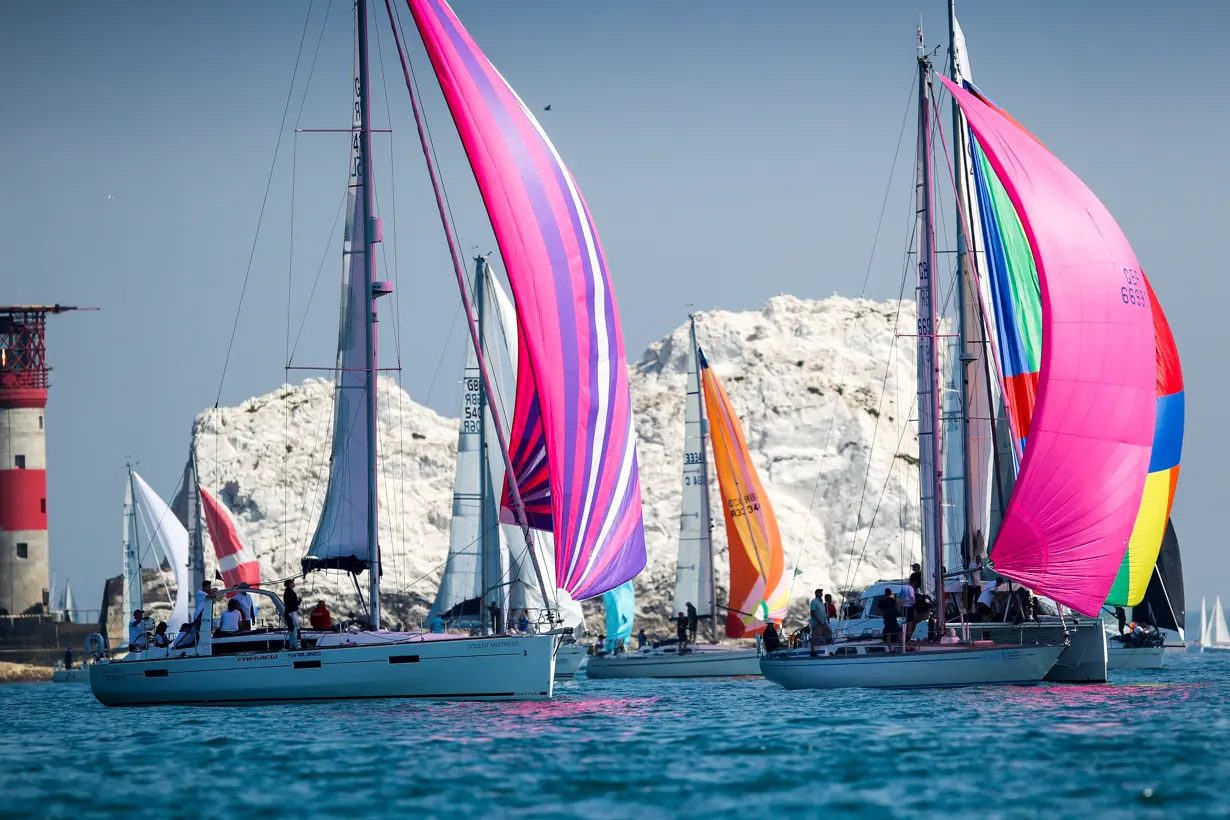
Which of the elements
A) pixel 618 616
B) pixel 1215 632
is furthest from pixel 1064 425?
pixel 1215 632

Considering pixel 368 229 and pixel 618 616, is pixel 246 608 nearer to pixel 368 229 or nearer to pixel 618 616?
pixel 368 229

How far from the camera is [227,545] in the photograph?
51.8 meters

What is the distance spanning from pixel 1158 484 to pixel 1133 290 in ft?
12.6

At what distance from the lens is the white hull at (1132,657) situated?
149ft

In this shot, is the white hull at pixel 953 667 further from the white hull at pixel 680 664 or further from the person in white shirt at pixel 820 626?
the white hull at pixel 680 664


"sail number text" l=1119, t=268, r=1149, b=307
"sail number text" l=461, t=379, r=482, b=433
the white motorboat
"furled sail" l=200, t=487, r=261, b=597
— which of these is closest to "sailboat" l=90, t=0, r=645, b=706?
the white motorboat

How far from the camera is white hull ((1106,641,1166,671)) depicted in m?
45.4

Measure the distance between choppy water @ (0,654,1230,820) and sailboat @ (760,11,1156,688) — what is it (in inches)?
56.1


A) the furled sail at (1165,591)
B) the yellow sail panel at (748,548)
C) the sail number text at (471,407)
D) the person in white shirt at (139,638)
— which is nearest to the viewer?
the person in white shirt at (139,638)

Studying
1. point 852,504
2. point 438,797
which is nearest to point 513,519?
point 438,797

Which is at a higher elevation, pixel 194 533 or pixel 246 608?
pixel 194 533

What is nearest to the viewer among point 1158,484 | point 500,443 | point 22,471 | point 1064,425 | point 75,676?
point 1064,425

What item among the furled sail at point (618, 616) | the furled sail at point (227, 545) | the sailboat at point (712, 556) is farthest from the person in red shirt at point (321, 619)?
the furled sail at point (227, 545)

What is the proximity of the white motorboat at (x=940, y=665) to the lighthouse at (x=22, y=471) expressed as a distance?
35728mm
